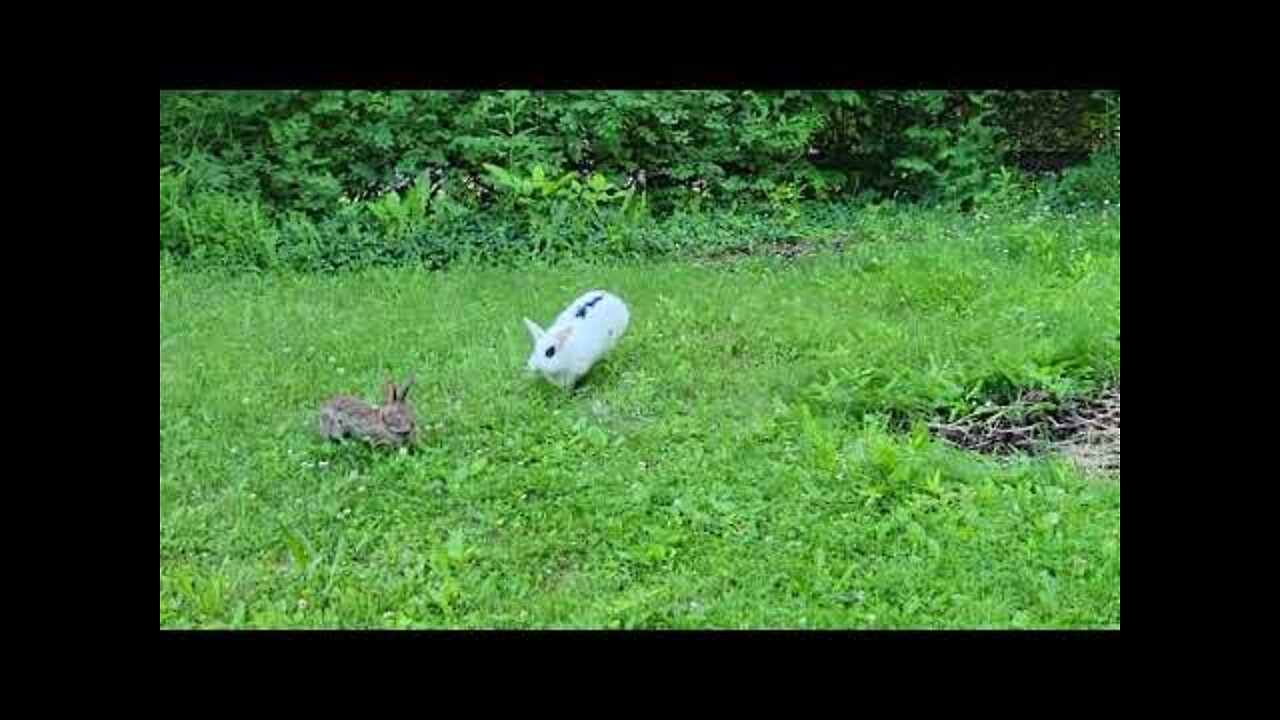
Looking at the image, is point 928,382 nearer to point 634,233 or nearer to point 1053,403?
point 1053,403

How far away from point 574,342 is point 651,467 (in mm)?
683

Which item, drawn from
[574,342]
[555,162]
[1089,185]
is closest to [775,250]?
[555,162]

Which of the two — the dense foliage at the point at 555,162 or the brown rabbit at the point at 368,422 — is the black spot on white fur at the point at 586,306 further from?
the dense foliage at the point at 555,162

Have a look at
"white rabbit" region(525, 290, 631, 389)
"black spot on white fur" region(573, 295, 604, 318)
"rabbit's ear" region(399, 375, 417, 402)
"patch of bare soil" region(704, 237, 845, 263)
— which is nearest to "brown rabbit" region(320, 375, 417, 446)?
"rabbit's ear" region(399, 375, 417, 402)

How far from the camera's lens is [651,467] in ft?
13.9

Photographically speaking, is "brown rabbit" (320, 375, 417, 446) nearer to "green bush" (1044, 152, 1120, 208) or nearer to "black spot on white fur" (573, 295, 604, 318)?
"black spot on white fur" (573, 295, 604, 318)

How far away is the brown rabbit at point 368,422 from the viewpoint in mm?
4254

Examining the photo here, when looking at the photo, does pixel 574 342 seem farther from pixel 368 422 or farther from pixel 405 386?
pixel 368 422

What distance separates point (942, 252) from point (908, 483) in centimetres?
260

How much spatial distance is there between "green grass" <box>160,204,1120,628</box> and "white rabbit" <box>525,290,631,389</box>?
0.30 feet

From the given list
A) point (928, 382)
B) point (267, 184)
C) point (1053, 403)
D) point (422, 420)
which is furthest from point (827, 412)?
point (267, 184)

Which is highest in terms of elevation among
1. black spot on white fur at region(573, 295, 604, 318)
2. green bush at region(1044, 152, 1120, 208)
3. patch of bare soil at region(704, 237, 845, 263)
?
green bush at region(1044, 152, 1120, 208)

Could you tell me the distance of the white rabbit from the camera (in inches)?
186

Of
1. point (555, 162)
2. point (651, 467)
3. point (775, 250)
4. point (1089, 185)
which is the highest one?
point (555, 162)
